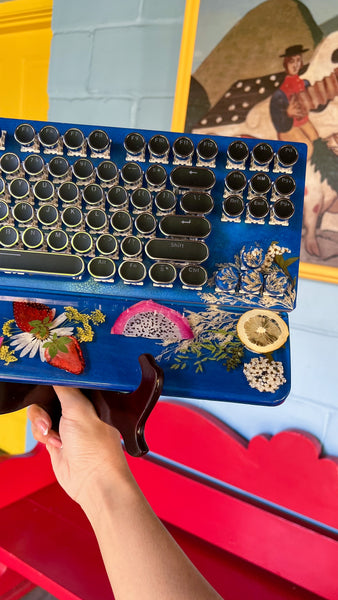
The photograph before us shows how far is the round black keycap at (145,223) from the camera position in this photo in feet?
1.95

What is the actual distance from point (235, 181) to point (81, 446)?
458mm

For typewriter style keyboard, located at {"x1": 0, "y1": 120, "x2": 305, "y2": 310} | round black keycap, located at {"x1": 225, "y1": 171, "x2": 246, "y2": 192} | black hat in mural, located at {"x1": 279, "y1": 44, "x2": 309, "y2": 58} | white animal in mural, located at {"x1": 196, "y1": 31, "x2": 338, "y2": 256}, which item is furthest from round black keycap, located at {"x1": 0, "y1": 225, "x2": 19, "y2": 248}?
black hat in mural, located at {"x1": 279, "y1": 44, "x2": 309, "y2": 58}

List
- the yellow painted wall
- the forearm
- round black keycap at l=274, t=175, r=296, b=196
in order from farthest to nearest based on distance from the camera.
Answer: the yellow painted wall < round black keycap at l=274, t=175, r=296, b=196 < the forearm

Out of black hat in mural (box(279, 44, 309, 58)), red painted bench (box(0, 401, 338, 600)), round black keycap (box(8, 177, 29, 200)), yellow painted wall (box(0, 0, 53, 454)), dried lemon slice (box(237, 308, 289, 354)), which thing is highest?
yellow painted wall (box(0, 0, 53, 454))

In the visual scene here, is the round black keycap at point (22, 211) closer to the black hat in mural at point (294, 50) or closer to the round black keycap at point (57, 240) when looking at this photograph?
the round black keycap at point (57, 240)

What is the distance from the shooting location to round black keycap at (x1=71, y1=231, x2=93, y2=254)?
1.97 feet

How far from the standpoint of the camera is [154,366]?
505mm

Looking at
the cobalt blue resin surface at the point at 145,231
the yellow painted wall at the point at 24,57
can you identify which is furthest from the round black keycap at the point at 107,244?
the yellow painted wall at the point at 24,57

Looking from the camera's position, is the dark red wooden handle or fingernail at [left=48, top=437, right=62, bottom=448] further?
fingernail at [left=48, top=437, right=62, bottom=448]

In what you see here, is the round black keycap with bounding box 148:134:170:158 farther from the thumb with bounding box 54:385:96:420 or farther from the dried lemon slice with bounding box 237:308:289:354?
the thumb with bounding box 54:385:96:420

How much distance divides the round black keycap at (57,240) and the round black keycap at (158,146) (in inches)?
6.8

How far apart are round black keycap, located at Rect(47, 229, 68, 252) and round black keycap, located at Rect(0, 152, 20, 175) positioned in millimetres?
102

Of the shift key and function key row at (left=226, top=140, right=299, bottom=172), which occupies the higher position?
function key row at (left=226, top=140, right=299, bottom=172)

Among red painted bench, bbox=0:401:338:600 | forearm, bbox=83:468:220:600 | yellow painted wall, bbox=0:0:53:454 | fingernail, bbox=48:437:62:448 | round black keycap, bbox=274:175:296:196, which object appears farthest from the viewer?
yellow painted wall, bbox=0:0:53:454
